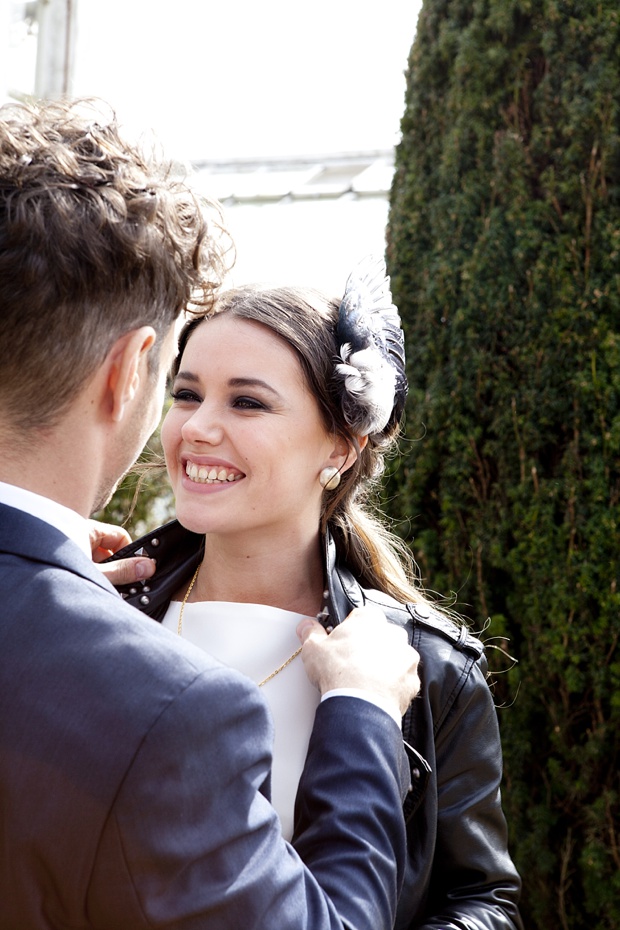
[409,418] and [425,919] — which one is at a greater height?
[409,418]

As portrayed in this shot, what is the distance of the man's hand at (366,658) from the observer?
1.94 meters

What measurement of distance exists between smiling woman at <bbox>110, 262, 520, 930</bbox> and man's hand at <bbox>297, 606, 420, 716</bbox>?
0.68ft

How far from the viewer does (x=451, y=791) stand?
2.37 metres

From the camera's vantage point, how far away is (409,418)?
473 cm

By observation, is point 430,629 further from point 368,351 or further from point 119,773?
point 119,773

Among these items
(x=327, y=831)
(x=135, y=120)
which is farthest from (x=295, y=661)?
(x=135, y=120)

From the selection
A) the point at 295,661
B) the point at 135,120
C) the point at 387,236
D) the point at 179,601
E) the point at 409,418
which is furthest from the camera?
the point at 387,236

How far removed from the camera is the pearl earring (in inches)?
108

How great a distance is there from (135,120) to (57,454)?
0.65 m

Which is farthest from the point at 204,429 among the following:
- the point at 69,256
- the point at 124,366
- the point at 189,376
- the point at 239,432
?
the point at 69,256

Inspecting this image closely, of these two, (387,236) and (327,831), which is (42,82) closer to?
(387,236)

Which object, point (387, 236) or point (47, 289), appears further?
point (387, 236)

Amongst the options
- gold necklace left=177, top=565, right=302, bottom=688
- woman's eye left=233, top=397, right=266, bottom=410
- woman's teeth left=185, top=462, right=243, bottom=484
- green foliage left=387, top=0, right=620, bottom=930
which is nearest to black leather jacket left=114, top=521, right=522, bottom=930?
gold necklace left=177, top=565, right=302, bottom=688

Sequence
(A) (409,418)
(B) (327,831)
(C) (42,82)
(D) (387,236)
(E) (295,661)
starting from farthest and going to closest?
1. (C) (42,82)
2. (D) (387,236)
3. (A) (409,418)
4. (E) (295,661)
5. (B) (327,831)
